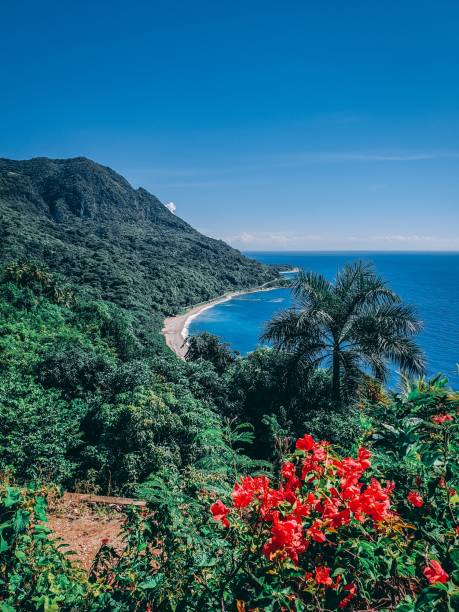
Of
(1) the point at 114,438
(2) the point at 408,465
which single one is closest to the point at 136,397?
(1) the point at 114,438

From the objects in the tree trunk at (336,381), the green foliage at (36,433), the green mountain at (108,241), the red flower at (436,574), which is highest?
the green mountain at (108,241)

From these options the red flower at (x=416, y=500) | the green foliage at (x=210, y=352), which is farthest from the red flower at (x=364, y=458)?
the green foliage at (x=210, y=352)

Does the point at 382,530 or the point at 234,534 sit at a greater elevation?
the point at 382,530

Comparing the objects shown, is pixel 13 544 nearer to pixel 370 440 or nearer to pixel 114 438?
pixel 370 440

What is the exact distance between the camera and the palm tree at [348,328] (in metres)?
9.34

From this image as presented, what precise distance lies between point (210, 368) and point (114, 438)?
6098mm

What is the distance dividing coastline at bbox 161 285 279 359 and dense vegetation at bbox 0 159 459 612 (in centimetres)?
1275

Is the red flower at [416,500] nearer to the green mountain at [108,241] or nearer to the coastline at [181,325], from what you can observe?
the coastline at [181,325]

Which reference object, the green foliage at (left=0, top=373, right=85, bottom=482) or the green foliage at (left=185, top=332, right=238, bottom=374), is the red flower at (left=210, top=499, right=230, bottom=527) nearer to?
the green foliage at (left=0, top=373, right=85, bottom=482)

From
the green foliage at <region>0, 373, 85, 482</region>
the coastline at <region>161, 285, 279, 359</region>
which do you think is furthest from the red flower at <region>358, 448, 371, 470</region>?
the coastline at <region>161, 285, 279, 359</region>

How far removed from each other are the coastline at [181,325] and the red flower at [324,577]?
28.0 meters

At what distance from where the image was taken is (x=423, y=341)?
43188 mm

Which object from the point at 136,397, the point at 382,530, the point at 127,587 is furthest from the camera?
the point at 136,397

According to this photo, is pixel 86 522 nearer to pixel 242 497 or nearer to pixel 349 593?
pixel 242 497
